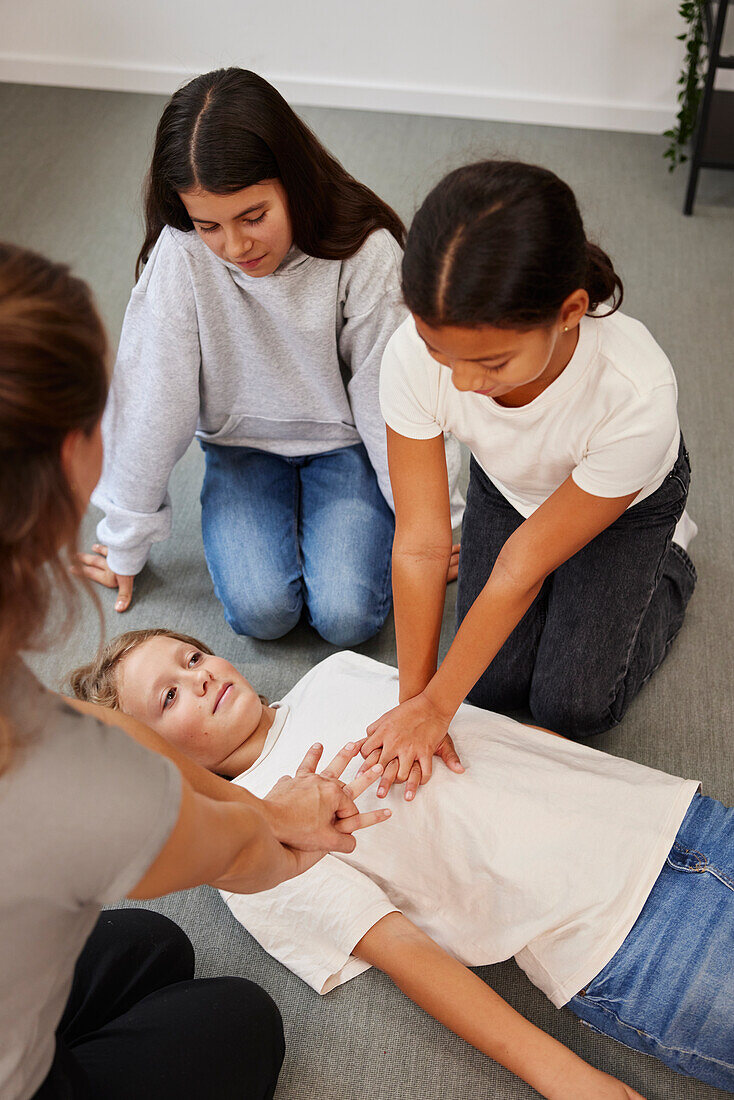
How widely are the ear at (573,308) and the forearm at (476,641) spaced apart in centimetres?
33

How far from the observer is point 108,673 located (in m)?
1.33

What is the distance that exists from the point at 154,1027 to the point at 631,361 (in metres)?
0.87

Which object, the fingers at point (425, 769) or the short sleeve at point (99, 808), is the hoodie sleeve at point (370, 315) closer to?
the fingers at point (425, 769)

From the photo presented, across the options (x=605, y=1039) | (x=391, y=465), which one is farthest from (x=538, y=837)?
(x=391, y=465)

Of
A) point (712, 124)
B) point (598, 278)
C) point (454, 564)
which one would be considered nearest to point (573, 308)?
point (598, 278)

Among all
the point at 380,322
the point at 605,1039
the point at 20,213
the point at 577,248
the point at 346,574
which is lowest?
the point at 605,1039

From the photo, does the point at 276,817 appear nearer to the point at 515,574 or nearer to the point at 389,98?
the point at 515,574

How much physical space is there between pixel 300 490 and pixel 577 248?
917 millimetres

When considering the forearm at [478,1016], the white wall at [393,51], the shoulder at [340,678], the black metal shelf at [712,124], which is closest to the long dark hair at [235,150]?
the shoulder at [340,678]

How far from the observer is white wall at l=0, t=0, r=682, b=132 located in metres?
2.93

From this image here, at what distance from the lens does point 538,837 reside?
1.14 m

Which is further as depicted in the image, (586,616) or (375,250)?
(375,250)

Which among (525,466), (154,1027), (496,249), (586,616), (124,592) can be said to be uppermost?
(496,249)

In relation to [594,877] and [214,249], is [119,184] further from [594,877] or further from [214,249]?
[594,877]
